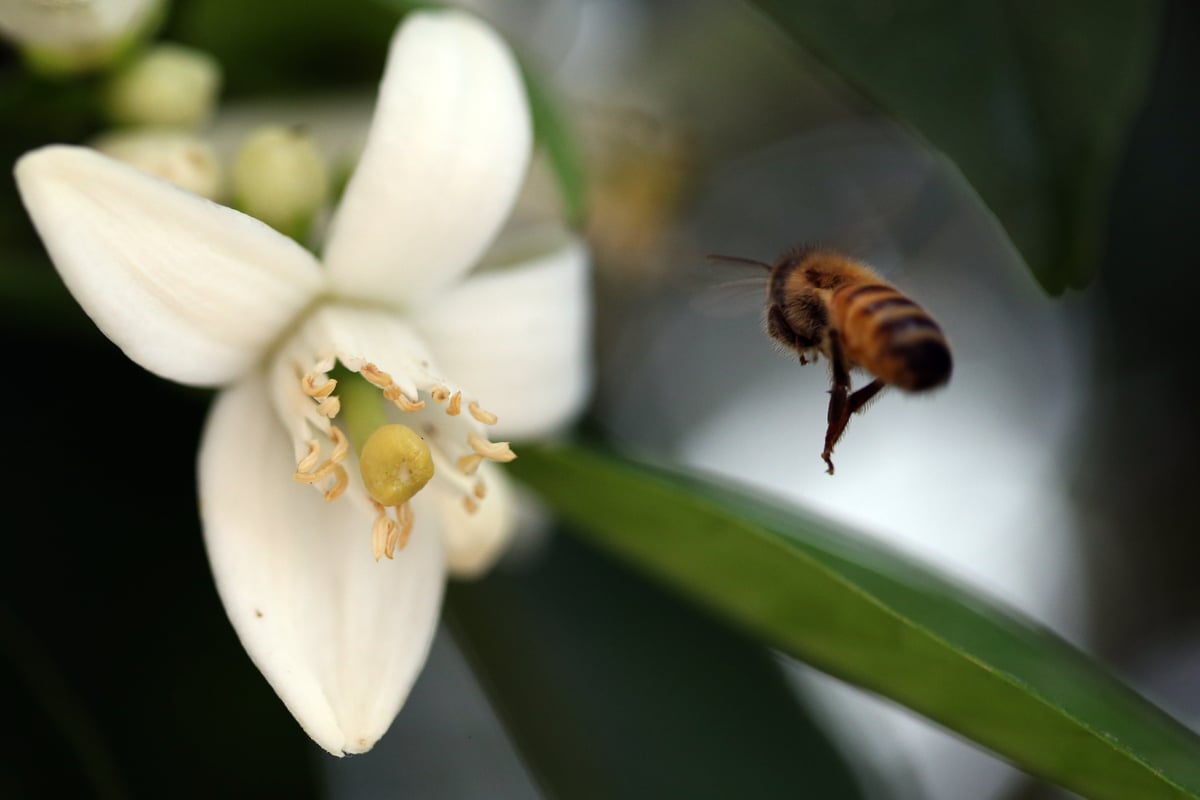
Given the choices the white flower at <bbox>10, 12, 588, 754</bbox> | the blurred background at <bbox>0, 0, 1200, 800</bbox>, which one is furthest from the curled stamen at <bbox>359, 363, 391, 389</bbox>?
the blurred background at <bbox>0, 0, 1200, 800</bbox>

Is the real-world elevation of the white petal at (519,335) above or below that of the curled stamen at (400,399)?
above

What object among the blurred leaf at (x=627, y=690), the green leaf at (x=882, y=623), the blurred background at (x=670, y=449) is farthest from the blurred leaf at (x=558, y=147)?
the blurred leaf at (x=627, y=690)

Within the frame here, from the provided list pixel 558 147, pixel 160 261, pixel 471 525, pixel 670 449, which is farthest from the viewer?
pixel 670 449

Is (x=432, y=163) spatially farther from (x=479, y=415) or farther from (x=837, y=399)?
(x=837, y=399)

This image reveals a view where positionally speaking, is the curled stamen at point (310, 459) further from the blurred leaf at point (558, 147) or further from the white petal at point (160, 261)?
the blurred leaf at point (558, 147)

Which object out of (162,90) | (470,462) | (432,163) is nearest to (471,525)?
(470,462)

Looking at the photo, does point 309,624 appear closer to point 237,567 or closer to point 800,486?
point 237,567

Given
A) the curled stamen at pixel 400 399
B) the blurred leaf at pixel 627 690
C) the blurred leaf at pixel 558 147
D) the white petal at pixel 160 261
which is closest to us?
the white petal at pixel 160 261
